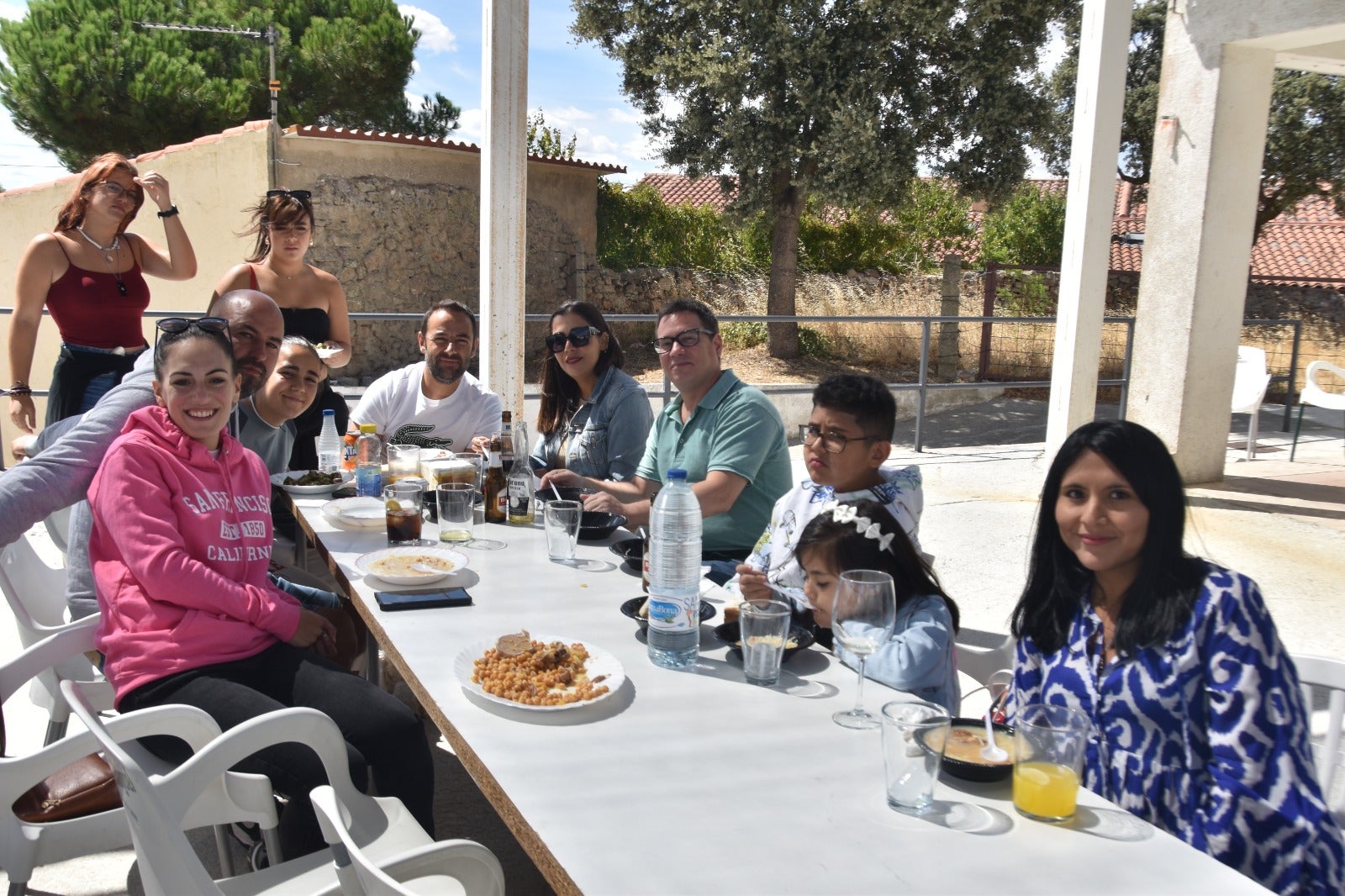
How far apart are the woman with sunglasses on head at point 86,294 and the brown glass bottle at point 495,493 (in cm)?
183

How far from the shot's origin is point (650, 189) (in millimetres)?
15961

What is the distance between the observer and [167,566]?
1.80m

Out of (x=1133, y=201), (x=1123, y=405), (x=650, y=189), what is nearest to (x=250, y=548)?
(x=1123, y=405)

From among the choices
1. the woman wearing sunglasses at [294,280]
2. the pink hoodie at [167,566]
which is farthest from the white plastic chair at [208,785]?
the woman wearing sunglasses at [294,280]

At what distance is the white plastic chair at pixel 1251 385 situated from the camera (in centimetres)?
687

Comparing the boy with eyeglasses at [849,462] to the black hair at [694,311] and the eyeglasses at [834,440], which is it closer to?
the eyeglasses at [834,440]

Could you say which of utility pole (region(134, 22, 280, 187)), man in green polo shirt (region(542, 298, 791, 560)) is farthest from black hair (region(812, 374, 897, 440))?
utility pole (region(134, 22, 280, 187))

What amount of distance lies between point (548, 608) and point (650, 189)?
1479 centimetres

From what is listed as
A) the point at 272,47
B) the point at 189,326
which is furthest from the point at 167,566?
the point at 272,47

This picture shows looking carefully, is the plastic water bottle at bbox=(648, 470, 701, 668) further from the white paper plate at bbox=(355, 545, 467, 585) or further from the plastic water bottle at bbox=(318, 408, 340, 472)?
the plastic water bottle at bbox=(318, 408, 340, 472)

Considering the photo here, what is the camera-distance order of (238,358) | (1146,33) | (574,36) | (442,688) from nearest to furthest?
1. (442,688)
2. (238,358)
3. (574,36)
4. (1146,33)

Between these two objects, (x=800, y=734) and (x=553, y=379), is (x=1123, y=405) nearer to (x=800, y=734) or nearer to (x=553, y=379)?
(x=553, y=379)

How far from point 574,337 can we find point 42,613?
160 cm

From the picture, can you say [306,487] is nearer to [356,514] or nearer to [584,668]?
[356,514]
